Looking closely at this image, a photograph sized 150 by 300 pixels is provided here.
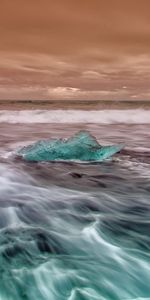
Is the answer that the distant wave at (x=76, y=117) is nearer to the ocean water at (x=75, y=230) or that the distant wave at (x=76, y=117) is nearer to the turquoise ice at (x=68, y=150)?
the turquoise ice at (x=68, y=150)

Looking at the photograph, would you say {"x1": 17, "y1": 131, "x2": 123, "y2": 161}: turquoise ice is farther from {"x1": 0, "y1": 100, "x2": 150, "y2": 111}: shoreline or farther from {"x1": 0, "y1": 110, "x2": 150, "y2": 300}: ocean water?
{"x1": 0, "y1": 100, "x2": 150, "y2": 111}: shoreline

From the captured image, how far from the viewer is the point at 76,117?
2250 cm

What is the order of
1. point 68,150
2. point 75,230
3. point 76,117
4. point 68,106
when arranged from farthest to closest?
point 68,106 < point 76,117 < point 68,150 < point 75,230

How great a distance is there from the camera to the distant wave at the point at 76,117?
67.9 ft

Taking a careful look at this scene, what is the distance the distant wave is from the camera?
2069cm

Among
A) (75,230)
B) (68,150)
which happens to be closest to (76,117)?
(68,150)

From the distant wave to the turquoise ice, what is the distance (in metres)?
12.7

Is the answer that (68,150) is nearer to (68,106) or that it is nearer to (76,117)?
(76,117)

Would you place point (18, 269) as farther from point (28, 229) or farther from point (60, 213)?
point (60, 213)

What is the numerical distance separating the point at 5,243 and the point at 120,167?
3457 millimetres

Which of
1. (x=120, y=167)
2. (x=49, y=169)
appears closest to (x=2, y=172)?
(x=49, y=169)

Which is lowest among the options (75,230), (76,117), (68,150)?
(75,230)

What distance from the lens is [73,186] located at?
5473 millimetres

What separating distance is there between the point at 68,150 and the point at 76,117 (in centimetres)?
1526
